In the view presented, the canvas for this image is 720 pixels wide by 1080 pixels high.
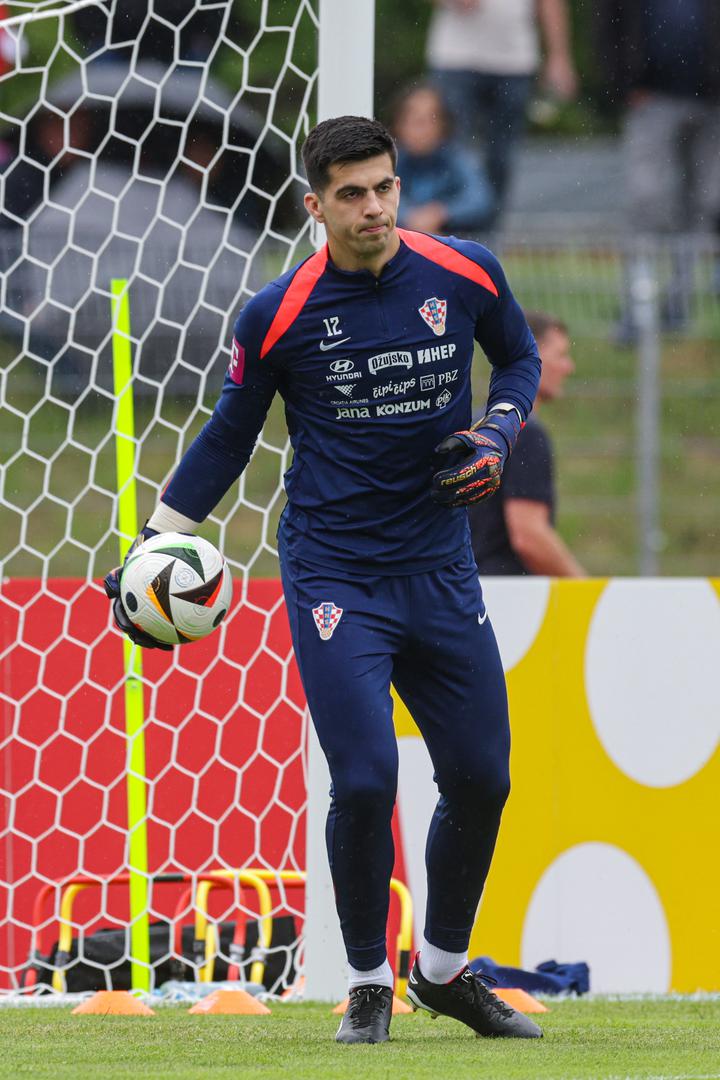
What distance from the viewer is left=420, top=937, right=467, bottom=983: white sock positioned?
5180 mm

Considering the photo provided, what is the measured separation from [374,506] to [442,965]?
128 cm

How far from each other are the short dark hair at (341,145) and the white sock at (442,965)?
6.87 feet

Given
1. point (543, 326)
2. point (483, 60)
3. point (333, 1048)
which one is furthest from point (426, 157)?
point (333, 1048)

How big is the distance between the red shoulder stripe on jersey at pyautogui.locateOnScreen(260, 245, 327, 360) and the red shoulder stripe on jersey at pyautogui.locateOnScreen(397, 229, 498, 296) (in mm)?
250

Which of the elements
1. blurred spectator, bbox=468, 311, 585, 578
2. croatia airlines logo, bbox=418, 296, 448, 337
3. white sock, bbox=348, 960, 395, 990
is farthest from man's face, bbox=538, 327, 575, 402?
white sock, bbox=348, 960, 395, 990

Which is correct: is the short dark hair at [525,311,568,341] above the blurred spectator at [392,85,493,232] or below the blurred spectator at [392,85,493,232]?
below

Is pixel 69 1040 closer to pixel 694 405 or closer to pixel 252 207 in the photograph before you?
pixel 252 207

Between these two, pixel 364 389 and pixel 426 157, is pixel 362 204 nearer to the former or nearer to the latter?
pixel 364 389

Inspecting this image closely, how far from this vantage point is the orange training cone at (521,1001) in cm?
586

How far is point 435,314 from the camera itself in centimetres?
505

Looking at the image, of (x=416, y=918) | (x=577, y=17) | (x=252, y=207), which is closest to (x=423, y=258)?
(x=416, y=918)

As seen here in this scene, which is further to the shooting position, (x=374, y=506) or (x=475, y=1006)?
(x=475, y=1006)

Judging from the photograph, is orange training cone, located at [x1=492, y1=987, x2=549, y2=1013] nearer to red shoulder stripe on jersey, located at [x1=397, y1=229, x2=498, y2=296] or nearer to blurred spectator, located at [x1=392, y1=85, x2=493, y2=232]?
red shoulder stripe on jersey, located at [x1=397, y1=229, x2=498, y2=296]

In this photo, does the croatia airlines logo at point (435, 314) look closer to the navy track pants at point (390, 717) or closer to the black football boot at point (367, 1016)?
the navy track pants at point (390, 717)
